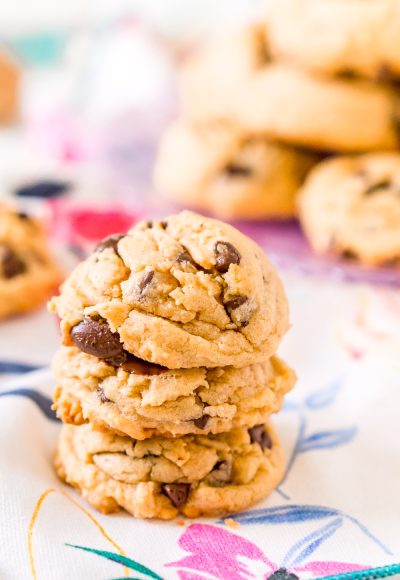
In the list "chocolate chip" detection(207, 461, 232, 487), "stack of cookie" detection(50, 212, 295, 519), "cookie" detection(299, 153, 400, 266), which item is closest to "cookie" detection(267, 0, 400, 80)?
"cookie" detection(299, 153, 400, 266)

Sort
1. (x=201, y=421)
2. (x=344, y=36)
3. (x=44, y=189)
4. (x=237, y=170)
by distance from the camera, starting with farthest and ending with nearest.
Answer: (x=44, y=189) → (x=237, y=170) → (x=344, y=36) → (x=201, y=421)

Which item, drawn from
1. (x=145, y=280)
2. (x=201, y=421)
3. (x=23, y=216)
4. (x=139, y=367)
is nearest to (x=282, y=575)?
(x=201, y=421)

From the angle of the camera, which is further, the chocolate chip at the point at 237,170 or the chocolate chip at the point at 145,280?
the chocolate chip at the point at 237,170

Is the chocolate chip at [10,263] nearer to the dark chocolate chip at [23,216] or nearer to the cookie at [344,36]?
the dark chocolate chip at [23,216]

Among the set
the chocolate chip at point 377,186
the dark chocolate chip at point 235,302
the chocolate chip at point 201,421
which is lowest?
the chocolate chip at point 377,186

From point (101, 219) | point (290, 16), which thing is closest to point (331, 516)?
point (101, 219)

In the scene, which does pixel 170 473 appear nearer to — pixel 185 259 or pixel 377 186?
pixel 185 259

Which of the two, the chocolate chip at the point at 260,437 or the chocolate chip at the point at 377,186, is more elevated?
the chocolate chip at the point at 377,186

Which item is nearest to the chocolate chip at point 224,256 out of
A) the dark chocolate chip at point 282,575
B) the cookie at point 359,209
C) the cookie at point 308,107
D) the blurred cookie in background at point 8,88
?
the dark chocolate chip at point 282,575
